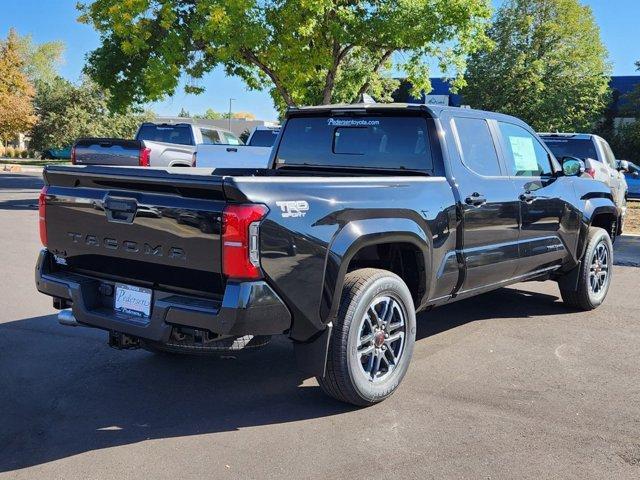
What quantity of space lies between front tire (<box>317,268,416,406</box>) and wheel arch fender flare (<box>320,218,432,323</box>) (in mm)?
151

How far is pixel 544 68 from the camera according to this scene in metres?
31.4

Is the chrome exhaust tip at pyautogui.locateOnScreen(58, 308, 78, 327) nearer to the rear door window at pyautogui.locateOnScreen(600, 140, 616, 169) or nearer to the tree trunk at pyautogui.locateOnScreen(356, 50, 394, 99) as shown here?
the rear door window at pyautogui.locateOnScreen(600, 140, 616, 169)

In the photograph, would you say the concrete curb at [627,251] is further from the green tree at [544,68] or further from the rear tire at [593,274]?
the green tree at [544,68]

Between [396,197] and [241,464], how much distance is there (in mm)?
1915

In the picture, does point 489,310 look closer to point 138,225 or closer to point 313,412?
point 313,412

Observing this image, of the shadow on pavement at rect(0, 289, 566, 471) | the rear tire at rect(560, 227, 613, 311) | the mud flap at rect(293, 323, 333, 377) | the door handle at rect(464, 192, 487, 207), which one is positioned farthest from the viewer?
the rear tire at rect(560, 227, 613, 311)

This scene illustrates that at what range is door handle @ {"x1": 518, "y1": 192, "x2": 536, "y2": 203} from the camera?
5.60 metres

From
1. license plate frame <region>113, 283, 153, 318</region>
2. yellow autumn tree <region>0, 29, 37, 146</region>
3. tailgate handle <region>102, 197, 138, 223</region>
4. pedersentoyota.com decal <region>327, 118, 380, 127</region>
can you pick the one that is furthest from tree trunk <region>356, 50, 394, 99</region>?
yellow autumn tree <region>0, 29, 37, 146</region>

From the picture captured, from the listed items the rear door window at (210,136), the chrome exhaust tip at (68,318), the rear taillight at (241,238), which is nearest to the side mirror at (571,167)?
the rear taillight at (241,238)

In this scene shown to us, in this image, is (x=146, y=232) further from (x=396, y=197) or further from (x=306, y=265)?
(x=396, y=197)

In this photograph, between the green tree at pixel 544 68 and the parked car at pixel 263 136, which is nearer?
the parked car at pixel 263 136

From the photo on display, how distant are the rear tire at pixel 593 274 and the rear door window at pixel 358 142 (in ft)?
8.99

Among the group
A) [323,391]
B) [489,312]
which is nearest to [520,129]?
[489,312]

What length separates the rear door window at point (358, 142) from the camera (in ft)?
16.5
